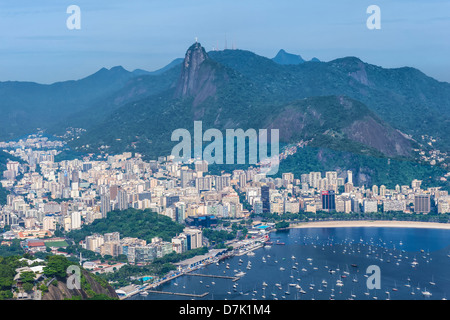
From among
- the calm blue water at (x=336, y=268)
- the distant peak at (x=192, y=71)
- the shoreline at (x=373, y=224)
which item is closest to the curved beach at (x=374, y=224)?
the shoreline at (x=373, y=224)

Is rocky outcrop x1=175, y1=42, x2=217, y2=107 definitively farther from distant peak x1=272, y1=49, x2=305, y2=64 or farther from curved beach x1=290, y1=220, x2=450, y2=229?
distant peak x1=272, y1=49, x2=305, y2=64

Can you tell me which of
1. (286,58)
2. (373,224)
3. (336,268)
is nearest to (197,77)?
(373,224)

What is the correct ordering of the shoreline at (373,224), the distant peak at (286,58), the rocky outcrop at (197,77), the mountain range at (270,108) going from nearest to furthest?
the shoreline at (373,224) < the mountain range at (270,108) < the rocky outcrop at (197,77) < the distant peak at (286,58)

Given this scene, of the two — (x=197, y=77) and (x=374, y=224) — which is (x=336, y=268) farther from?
(x=197, y=77)

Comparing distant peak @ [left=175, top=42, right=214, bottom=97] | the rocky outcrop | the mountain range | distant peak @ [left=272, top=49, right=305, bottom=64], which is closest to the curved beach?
the mountain range

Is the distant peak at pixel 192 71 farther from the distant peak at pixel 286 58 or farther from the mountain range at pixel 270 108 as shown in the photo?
the distant peak at pixel 286 58

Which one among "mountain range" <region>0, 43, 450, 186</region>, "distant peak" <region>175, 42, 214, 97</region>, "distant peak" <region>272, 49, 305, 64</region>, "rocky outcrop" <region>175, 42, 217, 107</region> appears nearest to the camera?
"mountain range" <region>0, 43, 450, 186</region>
